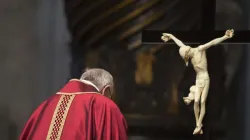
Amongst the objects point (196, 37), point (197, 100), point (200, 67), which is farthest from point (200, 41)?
point (197, 100)

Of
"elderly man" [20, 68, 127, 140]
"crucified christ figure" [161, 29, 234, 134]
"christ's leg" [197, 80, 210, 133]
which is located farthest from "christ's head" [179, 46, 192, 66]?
"elderly man" [20, 68, 127, 140]

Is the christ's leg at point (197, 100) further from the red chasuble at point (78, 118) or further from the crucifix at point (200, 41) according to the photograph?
the red chasuble at point (78, 118)

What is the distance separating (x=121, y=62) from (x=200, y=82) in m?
0.43

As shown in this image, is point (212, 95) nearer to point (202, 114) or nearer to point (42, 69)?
point (202, 114)

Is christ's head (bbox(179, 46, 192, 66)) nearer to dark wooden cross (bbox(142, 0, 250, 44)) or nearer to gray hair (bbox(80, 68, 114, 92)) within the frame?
dark wooden cross (bbox(142, 0, 250, 44))

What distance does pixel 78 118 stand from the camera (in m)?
1.72

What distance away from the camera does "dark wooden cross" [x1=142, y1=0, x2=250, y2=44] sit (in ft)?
7.35

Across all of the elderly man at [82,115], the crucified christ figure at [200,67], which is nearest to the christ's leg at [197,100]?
the crucified christ figure at [200,67]

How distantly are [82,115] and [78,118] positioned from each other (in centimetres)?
2

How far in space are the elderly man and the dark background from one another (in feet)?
2.14

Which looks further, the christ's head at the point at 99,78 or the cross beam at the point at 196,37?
the cross beam at the point at 196,37

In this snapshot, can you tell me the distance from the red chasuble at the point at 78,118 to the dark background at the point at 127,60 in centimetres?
68

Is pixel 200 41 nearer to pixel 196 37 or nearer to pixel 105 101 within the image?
pixel 196 37

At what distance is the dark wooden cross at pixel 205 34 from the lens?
88.2 inches
